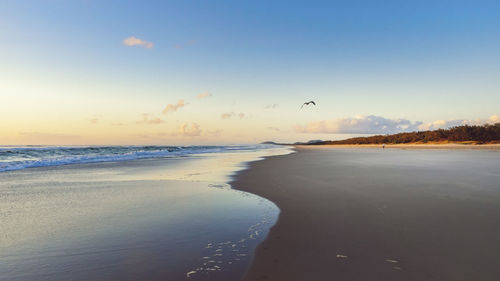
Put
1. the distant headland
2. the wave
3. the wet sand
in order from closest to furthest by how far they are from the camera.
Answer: the wet sand → the wave → the distant headland

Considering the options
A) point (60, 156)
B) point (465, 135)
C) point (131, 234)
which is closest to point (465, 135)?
point (465, 135)

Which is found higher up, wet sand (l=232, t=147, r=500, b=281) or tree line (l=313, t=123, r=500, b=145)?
tree line (l=313, t=123, r=500, b=145)

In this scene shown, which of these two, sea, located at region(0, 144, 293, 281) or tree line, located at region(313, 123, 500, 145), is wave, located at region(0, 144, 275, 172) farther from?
tree line, located at region(313, 123, 500, 145)

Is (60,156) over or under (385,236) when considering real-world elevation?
over

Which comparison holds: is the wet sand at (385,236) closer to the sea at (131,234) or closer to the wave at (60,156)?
the sea at (131,234)

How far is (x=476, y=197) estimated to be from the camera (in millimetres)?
6395

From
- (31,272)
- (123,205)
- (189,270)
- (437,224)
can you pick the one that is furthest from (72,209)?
(437,224)

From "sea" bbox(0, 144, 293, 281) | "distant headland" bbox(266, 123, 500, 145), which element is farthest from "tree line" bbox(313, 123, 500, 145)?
"sea" bbox(0, 144, 293, 281)

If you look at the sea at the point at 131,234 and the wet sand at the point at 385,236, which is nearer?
the wet sand at the point at 385,236

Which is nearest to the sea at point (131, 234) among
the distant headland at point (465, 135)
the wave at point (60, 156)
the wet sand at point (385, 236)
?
the wet sand at point (385, 236)

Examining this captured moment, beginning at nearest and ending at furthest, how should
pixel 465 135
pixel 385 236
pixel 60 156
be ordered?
pixel 385 236
pixel 60 156
pixel 465 135

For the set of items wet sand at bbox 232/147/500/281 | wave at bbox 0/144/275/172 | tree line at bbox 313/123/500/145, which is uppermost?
tree line at bbox 313/123/500/145

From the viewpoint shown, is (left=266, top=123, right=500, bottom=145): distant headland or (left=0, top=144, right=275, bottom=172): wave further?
(left=266, top=123, right=500, bottom=145): distant headland

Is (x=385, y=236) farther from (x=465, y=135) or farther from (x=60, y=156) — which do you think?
(x=465, y=135)
